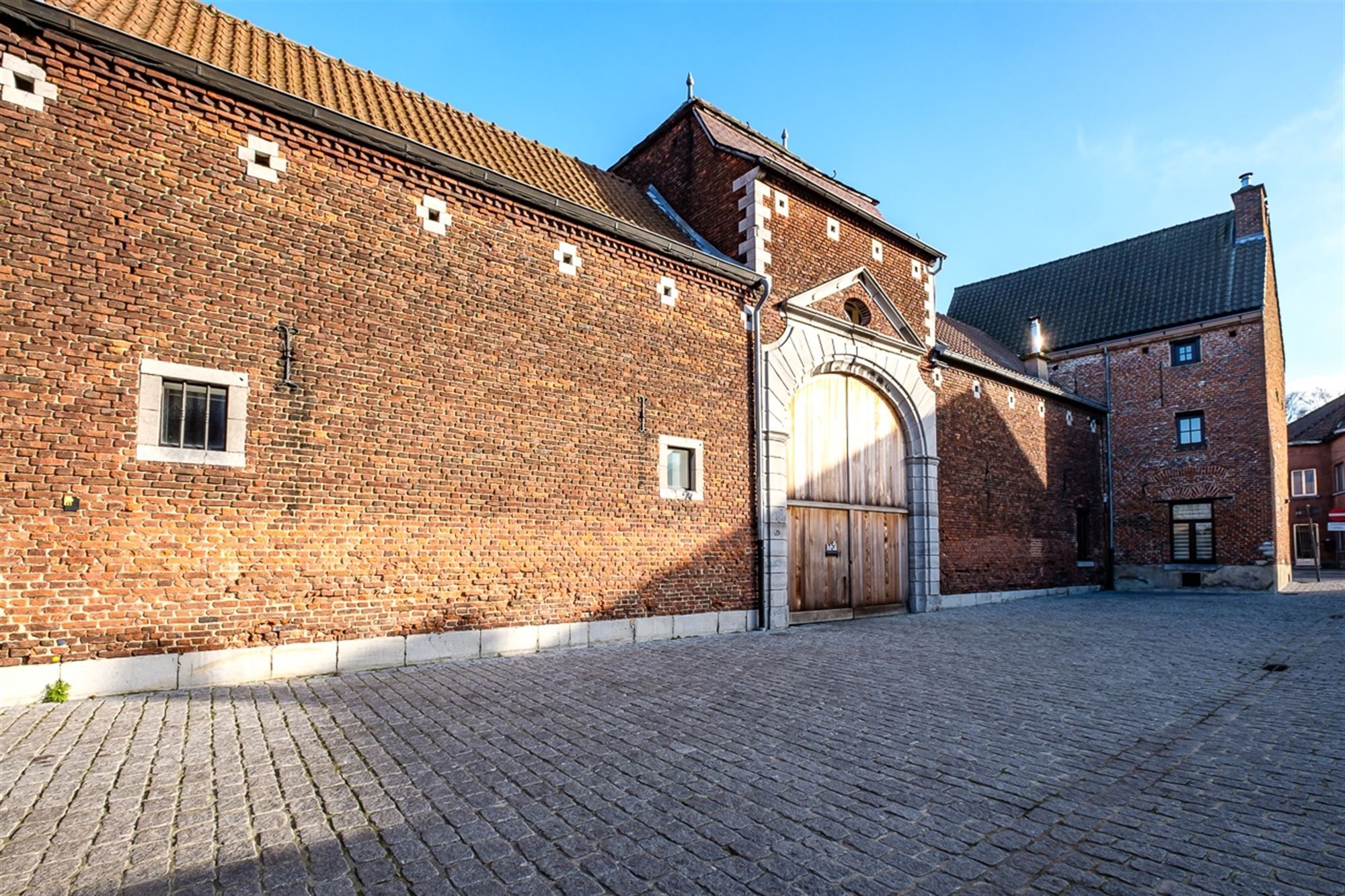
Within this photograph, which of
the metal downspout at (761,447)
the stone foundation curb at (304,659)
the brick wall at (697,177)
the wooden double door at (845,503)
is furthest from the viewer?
the brick wall at (697,177)

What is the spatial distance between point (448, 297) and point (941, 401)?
→ 10.9 meters

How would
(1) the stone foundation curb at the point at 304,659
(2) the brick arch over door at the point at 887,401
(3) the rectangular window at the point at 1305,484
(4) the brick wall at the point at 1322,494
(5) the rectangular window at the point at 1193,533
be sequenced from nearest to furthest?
(1) the stone foundation curb at the point at 304,659, (2) the brick arch over door at the point at 887,401, (5) the rectangular window at the point at 1193,533, (4) the brick wall at the point at 1322,494, (3) the rectangular window at the point at 1305,484

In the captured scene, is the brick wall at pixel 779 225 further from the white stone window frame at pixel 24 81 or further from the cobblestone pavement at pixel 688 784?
the white stone window frame at pixel 24 81

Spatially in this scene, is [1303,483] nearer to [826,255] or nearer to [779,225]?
[826,255]

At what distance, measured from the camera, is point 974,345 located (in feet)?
63.4

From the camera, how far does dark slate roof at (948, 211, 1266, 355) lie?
68.0 ft

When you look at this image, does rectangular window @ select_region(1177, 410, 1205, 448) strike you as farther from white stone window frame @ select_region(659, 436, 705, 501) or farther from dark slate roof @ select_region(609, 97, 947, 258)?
white stone window frame @ select_region(659, 436, 705, 501)

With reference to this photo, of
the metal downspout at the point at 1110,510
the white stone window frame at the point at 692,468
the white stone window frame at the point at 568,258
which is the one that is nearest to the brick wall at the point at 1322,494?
the metal downspout at the point at 1110,510

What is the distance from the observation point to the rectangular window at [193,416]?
260 inches

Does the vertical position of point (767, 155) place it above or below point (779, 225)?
above

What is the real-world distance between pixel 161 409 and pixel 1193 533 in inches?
975

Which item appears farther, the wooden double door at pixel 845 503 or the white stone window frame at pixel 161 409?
the wooden double door at pixel 845 503

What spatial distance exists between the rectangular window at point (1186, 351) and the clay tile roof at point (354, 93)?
1746cm

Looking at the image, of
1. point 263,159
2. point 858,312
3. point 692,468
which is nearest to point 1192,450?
point 858,312
